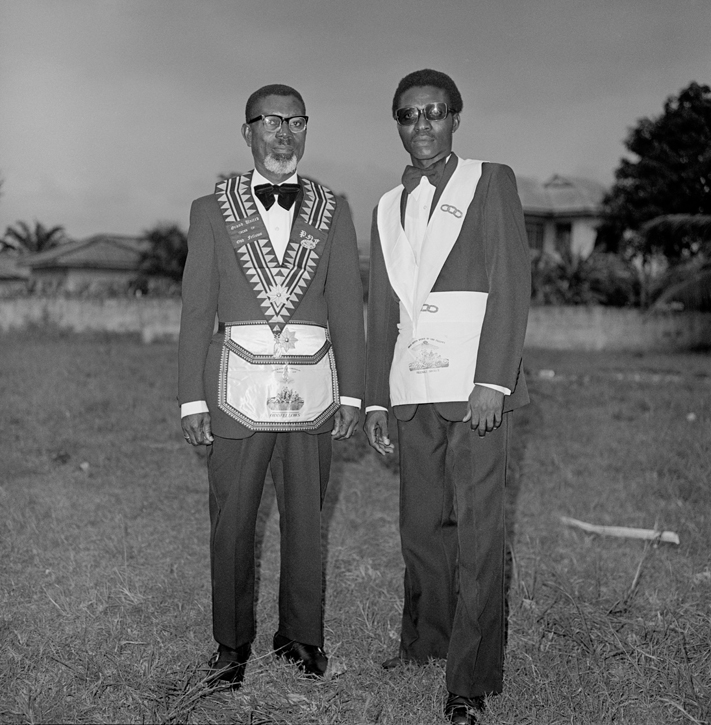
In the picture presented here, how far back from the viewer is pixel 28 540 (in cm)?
508

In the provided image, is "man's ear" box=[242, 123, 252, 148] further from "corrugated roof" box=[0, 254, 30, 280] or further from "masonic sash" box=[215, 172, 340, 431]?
"corrugated roof" box=[0, 254, 30, 280]

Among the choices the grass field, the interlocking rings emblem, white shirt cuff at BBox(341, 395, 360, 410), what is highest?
the interlocking rings emblem

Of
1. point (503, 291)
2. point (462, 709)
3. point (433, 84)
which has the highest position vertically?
point (433, 84)

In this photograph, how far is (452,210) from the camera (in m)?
3.12

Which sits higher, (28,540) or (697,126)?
(697,126)

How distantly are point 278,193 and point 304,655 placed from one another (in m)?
1.73

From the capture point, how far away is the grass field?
10.3ft

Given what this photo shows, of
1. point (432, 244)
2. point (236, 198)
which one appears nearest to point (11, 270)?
point (236, 198)

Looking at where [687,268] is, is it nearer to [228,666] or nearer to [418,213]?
[418,213]

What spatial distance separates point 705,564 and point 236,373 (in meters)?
3.17

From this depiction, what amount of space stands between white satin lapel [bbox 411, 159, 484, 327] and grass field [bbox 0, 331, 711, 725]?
4.77 ft

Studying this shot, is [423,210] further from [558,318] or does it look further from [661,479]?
[558,318]

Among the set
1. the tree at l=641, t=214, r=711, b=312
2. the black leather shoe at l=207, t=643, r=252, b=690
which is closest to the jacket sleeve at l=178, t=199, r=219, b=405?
the black leather shoe at l=207, t=643, r=252, b=690

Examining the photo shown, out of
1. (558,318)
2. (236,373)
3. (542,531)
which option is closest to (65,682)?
(236,373)
